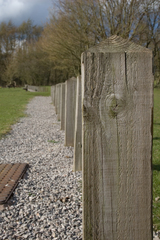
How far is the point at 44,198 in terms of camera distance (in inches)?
128

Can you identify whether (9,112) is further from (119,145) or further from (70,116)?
(119,145)

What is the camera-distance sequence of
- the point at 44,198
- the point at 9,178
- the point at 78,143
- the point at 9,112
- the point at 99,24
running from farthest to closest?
the point at 99,24 → the point at 9,112 → the point at 78,143 → the point at 9,178 → the point at 44,198

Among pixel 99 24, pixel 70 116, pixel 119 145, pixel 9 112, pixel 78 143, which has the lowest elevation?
pixel 9 112

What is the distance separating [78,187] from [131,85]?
2403 millimetres

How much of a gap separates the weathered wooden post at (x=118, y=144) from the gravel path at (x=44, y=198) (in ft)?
3.52

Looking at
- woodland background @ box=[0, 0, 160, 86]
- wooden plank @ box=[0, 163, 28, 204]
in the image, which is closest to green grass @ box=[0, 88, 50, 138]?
wooden plank @ box=[0, 163, 28, 204]

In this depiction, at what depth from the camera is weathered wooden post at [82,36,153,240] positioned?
1530 mm

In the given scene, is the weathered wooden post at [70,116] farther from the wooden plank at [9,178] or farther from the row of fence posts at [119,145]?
the row of fence posts at [119,145]

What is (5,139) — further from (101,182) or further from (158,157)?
(101,182)

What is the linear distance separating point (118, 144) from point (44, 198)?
201cm

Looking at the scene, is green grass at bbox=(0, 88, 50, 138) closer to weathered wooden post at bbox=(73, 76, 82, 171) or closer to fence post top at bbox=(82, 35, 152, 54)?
weathered wooden post at bbox=(73, 76, 82, 171)

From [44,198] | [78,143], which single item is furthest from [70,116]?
[44,198]

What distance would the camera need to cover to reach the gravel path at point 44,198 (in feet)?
8.46

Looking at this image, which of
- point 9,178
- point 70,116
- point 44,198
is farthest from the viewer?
point 70,116
